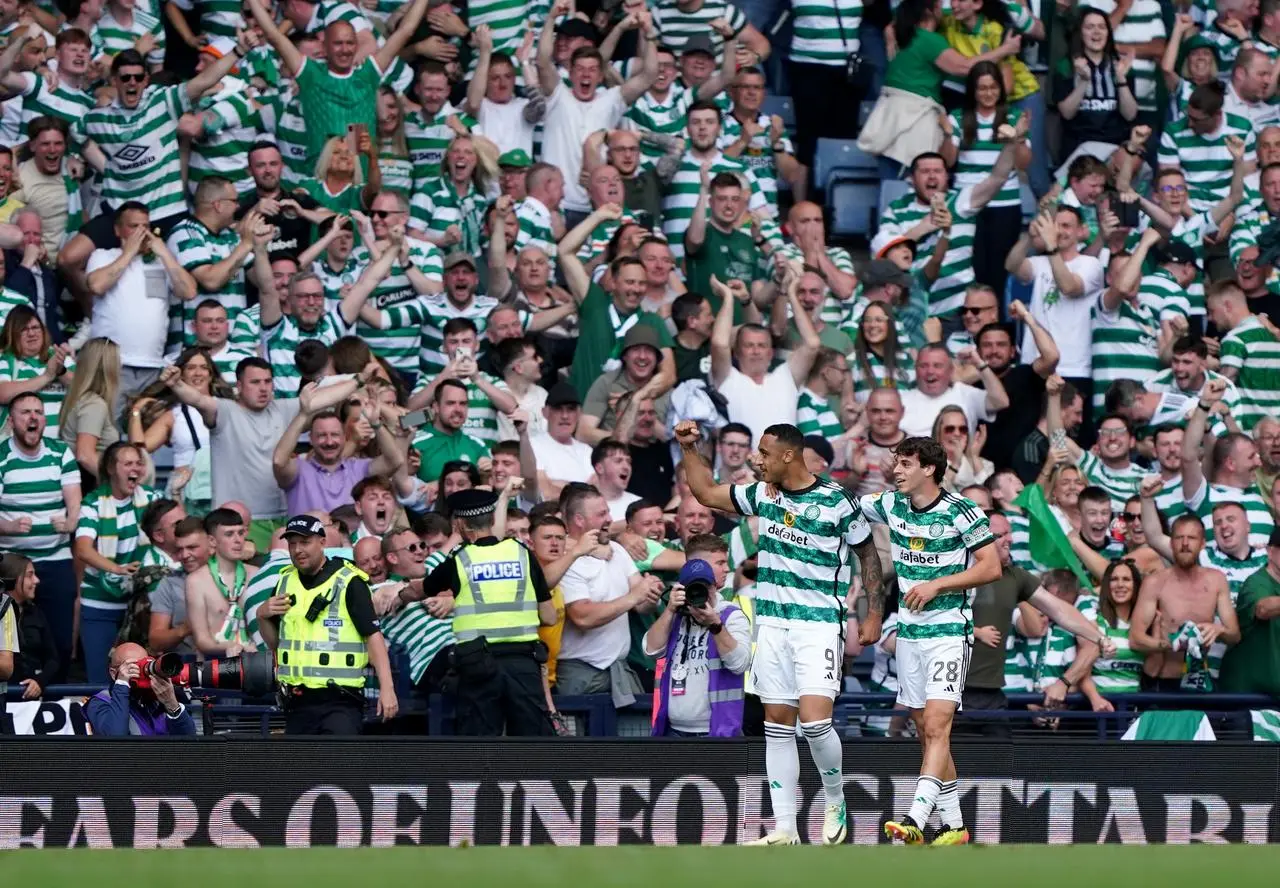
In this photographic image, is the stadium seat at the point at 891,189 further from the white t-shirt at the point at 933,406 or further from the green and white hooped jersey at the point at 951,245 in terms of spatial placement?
the white t-shirt at the point at 933,406

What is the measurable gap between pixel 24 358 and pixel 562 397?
3263 mm

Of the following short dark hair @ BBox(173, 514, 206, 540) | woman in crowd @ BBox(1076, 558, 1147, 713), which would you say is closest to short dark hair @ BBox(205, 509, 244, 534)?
short dark hair @ BBox(173, 514, 206, 540)

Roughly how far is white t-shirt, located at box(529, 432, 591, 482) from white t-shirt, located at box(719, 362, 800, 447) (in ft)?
3.45

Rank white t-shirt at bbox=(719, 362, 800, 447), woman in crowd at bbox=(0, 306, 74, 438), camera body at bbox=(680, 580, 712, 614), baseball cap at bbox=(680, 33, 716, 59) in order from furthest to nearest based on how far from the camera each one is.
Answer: baseball cap at bbox=(680, 33, 716, 59) → white t-shirt at bbox=(719, 362, 800, 447) → woman in crowd at bbox=(0, 306, 74, 438) → camera body at bbox=(680, 580, 712, 614)

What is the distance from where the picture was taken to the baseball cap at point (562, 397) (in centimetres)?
1435

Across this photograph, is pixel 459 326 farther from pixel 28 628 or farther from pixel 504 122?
pixel 28 628

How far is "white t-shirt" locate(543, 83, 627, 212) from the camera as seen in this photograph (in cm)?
1708

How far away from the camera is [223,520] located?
12750mm

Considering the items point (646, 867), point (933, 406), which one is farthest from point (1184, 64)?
point (646, 867)

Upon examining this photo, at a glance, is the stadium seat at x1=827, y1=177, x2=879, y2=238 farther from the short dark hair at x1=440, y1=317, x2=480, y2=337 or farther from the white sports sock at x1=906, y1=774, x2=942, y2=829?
the white sports sock at x1=906, y1=774, x2=942, y2=829

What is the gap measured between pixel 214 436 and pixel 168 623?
65.2 inches

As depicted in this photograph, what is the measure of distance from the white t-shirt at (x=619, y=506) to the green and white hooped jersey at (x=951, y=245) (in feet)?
13.2

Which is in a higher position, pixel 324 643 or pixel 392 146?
pixel 392 146

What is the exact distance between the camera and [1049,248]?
1644cm
